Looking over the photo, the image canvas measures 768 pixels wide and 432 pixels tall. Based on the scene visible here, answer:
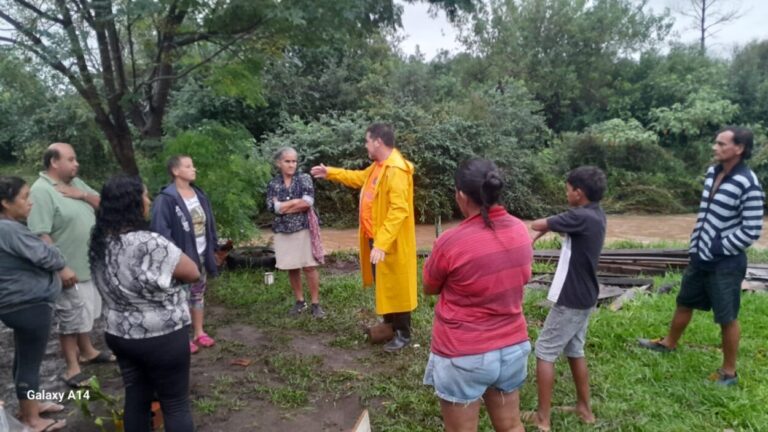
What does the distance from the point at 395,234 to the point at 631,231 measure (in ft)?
31.3

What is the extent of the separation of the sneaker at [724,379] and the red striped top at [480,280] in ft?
7.40

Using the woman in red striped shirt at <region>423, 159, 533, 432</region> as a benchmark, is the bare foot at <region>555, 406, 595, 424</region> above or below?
below

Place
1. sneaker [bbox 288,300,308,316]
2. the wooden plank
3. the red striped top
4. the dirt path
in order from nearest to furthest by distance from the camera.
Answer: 1. the red striped top
2. the wooden plank
3. sneaker [bbox 288,300,308,316]
4. the dirt path

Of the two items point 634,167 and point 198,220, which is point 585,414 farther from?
point 634,167

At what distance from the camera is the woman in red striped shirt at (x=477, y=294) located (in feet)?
7.47

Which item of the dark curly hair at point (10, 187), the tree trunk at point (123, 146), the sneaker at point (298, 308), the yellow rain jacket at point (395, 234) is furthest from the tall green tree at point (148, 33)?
the sneaker at point (298, 308)

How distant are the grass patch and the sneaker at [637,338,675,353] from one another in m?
0.08

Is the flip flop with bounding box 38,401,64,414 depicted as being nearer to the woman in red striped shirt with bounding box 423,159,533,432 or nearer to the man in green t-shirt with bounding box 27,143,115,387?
the man in green t-shirt with bounding box 27,143,115,387

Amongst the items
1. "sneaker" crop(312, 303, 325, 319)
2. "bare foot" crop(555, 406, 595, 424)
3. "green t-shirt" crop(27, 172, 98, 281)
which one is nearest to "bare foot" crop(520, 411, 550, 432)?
"bare foot" crop(555, 406, 595, 424)

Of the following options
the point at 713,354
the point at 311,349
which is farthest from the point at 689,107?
the point at 311,349

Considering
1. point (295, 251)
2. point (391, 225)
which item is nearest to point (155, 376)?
point (391, 225)

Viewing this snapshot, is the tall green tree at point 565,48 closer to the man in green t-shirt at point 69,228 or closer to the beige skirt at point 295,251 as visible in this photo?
the beige skirt at point 295,251

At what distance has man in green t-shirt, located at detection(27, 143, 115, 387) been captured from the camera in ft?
→ 12.1

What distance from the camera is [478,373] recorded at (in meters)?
2.31
